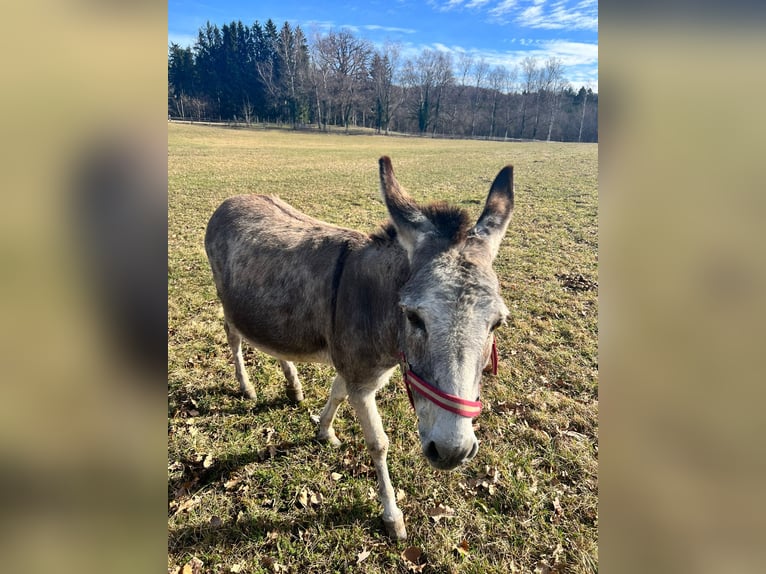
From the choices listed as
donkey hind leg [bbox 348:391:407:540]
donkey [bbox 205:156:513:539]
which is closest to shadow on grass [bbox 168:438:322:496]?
donkey [bbox 205:156:513:539]

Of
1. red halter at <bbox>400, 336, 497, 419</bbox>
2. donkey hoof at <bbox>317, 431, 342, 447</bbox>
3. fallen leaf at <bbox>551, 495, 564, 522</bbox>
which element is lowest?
fallen leaf at <bbox>551, 495, 564, 522</bbox>

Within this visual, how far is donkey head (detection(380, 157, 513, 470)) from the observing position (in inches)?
84.1

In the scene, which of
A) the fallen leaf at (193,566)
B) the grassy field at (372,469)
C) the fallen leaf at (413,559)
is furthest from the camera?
the grassy field at (372,469)

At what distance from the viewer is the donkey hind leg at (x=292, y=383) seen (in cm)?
490

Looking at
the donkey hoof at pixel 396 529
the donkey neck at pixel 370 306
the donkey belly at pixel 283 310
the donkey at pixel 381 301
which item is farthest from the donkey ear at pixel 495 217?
the donkey hoof at pixel 396 529

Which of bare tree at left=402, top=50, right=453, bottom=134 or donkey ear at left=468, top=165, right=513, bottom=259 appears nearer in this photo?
donkey ear at left=468, top=165, right=513, bottom=259

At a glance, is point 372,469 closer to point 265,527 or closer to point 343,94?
point 265,527
